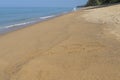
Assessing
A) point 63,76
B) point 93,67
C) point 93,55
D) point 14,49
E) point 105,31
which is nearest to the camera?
point 63,76

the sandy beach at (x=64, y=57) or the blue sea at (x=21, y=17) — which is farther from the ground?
the sandy beach at (x=64, y=57)

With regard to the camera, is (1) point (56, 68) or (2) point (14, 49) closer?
(1) point (56, 68)

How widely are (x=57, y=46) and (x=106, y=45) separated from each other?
5.50 ft

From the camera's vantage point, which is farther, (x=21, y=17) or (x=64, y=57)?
(x=21, y=17)

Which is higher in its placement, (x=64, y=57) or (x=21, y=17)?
(x=64, y=57)

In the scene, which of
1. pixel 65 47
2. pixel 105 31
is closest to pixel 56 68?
pixel 65 47

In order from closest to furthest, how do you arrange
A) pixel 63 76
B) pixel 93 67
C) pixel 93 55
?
pixel 63 76
pixel 93 67
pixel 93 55

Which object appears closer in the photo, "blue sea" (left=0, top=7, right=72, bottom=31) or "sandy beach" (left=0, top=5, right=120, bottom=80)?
"sandy beach" (left=0, top=5, right=120, bottom=80)

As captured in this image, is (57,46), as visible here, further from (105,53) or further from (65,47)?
(105,53)

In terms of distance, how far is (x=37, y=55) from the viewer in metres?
11.5

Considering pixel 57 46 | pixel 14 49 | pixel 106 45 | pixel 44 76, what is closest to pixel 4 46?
pixel 14 49

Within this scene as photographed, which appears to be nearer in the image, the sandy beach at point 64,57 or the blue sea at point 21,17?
the sandy beach at point 64,57

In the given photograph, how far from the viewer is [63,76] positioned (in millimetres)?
9031

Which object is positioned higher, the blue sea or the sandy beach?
the sandy beach
